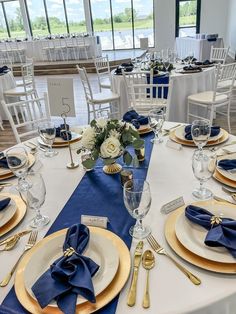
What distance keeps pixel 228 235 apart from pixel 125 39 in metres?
12.6

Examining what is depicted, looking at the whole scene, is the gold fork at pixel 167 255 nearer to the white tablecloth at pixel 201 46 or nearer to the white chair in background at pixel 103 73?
the white chair in background at pixel 103 73

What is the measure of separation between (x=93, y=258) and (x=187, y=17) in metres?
11.2

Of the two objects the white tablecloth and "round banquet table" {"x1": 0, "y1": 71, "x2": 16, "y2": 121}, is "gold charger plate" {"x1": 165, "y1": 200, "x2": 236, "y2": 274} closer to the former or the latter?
"round banquet table" {"x1": 0, "y1": 71, "x2": 16, "y2": 121}

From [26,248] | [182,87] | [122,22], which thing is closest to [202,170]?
[26,248]

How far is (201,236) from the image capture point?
881 mm

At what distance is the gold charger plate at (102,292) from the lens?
0.69 metres

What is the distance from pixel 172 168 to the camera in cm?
133

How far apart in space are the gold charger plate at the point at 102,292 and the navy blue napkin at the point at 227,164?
0.60 meters

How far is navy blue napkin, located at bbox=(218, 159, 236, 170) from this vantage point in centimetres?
121

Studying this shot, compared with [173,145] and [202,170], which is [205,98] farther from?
[202,170]

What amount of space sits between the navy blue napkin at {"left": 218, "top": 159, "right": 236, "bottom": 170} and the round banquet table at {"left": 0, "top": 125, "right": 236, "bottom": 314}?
8cm

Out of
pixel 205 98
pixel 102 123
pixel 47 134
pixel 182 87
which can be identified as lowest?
pixel 205 98

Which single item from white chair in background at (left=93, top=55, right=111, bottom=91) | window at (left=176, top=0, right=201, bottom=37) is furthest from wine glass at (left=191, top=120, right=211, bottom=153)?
window at (left=176, top=0, right=201, bottom=37)

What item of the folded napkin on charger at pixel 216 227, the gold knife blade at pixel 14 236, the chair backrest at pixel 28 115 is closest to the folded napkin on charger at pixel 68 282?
the gold knife blade at pixel 14 236
